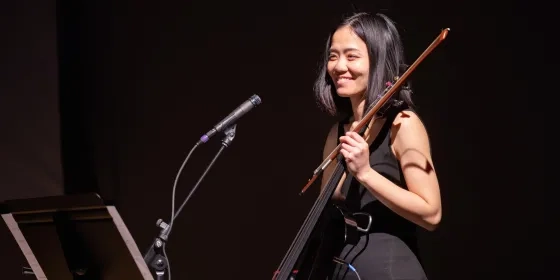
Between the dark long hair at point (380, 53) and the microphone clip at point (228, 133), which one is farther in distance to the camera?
the microphone clip at point (228, 133)

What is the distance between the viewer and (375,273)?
178 centimetres

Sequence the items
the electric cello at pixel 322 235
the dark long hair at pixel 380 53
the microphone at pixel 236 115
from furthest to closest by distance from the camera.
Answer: the microphone at pixel 236 115
the dark long hair at pixel 380 53
the electric cello at pixel 322 235

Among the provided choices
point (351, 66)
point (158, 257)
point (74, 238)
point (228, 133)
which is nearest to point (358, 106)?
point (351, 66)

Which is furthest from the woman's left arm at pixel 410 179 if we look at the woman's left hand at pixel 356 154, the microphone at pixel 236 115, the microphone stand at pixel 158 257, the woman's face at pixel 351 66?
the microphone stand at pixel 158 257

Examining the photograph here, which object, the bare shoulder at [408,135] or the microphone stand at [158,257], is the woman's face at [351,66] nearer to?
the bare shoulder at [408,135]

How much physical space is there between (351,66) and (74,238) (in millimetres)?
760

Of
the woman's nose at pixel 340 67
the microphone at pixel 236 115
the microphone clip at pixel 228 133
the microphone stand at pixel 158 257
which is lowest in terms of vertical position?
the microphone stand at pixel 158 257

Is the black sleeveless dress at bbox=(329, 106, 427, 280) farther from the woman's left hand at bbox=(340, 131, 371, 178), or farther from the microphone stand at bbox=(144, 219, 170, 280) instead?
the microphone stand at bbox=(144, 219, 170, 280)

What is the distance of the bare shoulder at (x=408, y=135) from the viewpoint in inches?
71.2

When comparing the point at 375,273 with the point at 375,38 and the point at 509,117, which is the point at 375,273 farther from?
the point at 509,117

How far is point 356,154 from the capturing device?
173 centimetres

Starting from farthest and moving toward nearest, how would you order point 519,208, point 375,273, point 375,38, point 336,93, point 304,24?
point 304,24 < point 519,208 < point 336,93 < point 375,38 < point 375,273

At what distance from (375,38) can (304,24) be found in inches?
45.0

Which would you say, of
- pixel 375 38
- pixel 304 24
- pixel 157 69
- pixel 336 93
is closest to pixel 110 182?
pixel 157 69
